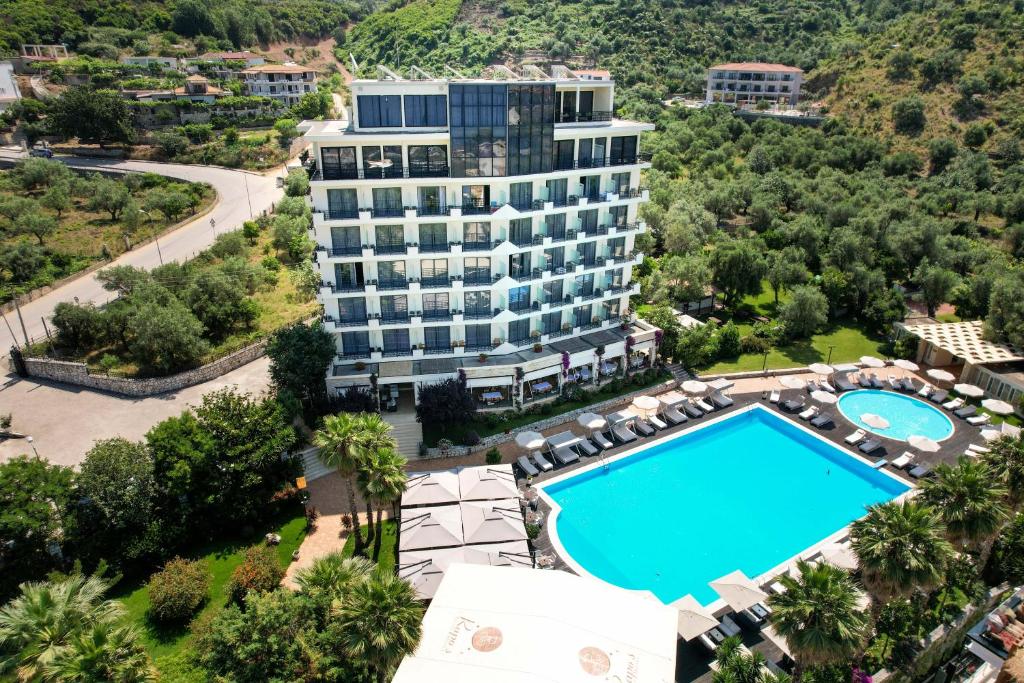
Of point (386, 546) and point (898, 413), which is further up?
point (898, 413)

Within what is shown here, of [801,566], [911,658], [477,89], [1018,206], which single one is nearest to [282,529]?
[801,566]

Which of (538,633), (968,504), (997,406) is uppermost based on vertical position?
(968,504)

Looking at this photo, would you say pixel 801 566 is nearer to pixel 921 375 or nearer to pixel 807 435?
pixel 807 435

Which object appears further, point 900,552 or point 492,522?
point 492,522

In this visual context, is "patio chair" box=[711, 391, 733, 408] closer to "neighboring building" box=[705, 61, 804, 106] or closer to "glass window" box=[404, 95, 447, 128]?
"glass window" box=[404, 95, 447, 128]

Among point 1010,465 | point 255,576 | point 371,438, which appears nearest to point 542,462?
point 371,438

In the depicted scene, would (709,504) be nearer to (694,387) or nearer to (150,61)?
(694,387)
